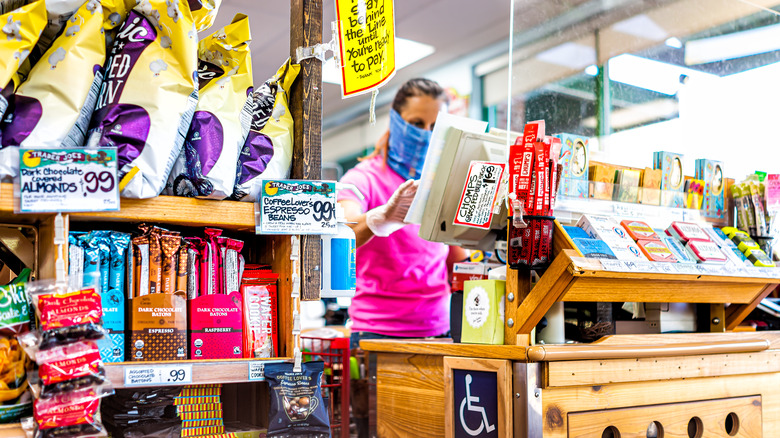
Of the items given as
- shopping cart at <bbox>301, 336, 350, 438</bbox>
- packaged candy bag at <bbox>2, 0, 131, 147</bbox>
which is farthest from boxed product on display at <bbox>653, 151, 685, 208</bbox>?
packaged candy bag at <bbox>2, 0, 131, 147</bbox>

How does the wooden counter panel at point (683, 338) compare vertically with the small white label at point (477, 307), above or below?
below

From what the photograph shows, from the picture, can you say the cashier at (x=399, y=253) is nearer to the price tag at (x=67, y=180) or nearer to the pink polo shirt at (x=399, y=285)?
the pink polo shirt at (x=399, y=285)

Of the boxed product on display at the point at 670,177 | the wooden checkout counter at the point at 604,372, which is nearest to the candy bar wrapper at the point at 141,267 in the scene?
the wooden checkout counter at the point at 604,372

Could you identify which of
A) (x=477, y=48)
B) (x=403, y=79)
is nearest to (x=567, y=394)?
(x=477, y=48)

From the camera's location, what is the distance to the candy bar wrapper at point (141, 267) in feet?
4.78

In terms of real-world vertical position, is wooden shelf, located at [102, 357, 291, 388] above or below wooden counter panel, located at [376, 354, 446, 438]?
above

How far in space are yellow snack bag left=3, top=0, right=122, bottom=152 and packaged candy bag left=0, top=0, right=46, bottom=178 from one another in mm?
27

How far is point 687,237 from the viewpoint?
2.15m

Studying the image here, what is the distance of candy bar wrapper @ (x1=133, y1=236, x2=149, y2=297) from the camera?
57.3 inches

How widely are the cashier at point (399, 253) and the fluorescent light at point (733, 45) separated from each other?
1126 millimetres

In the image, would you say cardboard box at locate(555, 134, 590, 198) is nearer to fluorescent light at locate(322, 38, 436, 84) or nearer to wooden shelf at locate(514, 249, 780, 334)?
wooden shelf at locate(514, 249, 780, 334)

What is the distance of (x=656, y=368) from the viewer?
6.30 ft

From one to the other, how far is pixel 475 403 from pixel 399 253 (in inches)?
47.0

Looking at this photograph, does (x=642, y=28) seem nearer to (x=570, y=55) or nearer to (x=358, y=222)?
(x=570, y=55)
